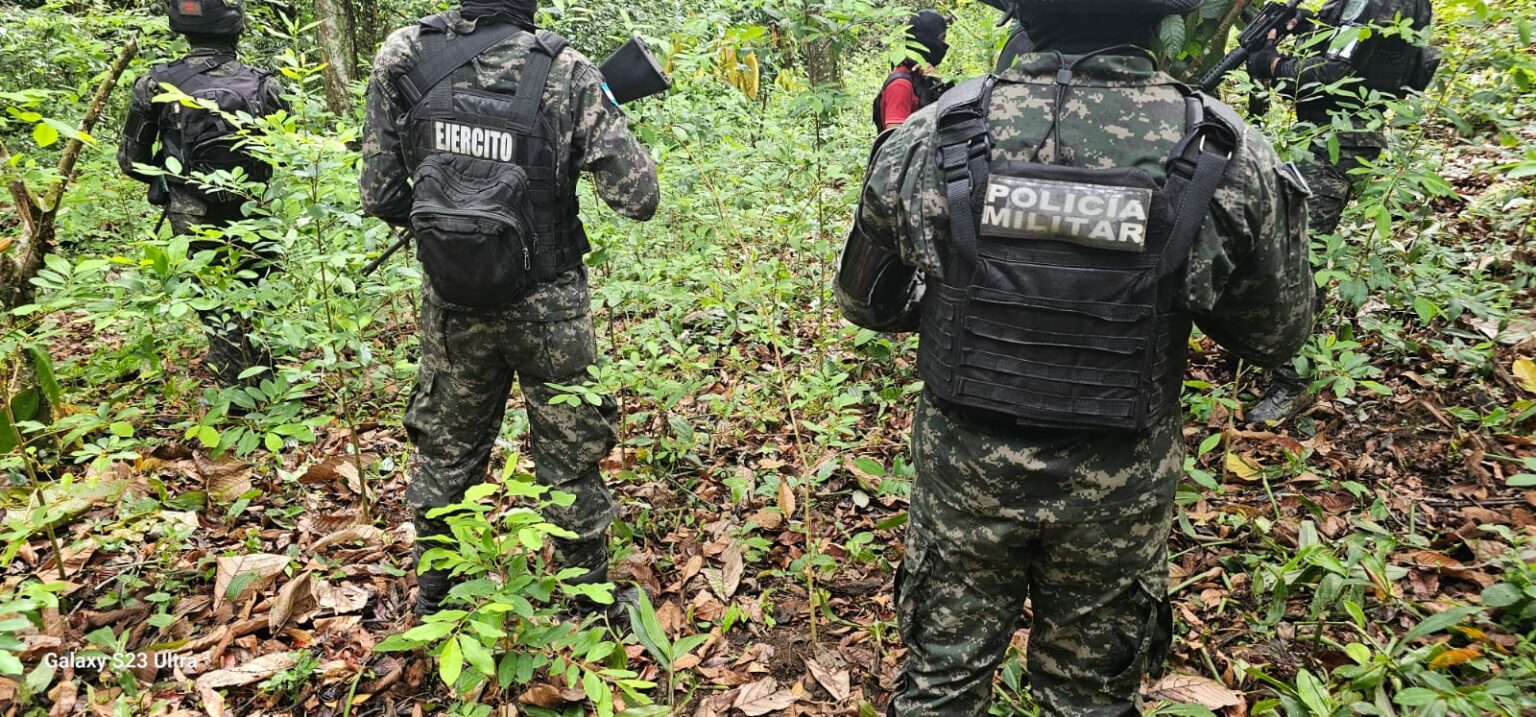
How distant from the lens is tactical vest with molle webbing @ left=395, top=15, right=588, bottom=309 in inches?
102

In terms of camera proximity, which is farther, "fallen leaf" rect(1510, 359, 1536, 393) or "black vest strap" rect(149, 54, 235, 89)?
"black vest strap" rect(149, 54, 235, 89)

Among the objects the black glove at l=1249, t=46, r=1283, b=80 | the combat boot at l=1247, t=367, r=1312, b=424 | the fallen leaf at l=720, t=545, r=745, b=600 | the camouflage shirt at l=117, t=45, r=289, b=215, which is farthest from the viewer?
the camouflage shirt at l=117, t=45, r=289, b=215

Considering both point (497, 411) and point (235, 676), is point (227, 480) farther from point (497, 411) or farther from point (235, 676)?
point (497, 411)

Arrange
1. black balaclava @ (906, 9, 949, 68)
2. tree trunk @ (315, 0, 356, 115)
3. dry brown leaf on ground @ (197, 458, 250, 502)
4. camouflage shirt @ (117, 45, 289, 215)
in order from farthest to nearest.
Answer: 1. tree trunk @ (315, 0, 356, 115)
2. black balaclava @ (906, 9, 949, 68)
3. camouflage shirt @ (117, 45, 289, 215)
4. dry brown leaf on ground @ (197, 458, 250, 502)

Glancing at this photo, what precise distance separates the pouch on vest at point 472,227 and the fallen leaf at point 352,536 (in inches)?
61.4

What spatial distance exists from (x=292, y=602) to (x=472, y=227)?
1.78 m

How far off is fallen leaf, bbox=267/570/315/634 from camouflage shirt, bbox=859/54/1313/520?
8.91 feet

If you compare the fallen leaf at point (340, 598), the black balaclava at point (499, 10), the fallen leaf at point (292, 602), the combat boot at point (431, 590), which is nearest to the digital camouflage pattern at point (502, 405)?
the combat boot at point (431, 590)

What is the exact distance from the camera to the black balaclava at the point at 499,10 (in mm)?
2697

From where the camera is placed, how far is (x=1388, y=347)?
4.16 m

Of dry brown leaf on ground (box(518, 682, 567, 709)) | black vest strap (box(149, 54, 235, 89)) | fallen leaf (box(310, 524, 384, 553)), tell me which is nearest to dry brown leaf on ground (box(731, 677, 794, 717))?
dry brown leaf on ground (box(518, 682, 567, 709))

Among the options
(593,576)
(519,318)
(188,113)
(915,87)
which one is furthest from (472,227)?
(915,87)

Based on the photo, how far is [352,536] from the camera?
11.9 feet

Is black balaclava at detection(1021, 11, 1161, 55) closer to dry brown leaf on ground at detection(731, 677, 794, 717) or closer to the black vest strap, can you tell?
dry brown leaf on ground at detection(731, 677, 794, 717)
